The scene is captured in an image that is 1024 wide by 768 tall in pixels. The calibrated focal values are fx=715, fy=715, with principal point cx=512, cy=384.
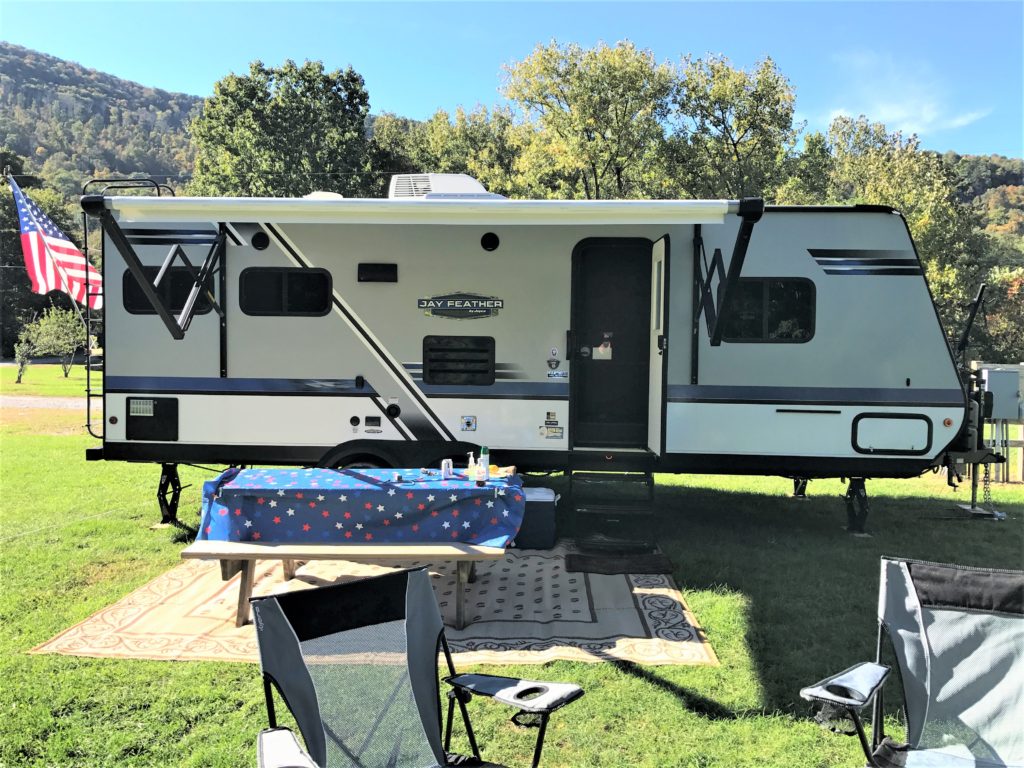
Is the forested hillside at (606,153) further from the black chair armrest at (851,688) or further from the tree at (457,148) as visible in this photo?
the black chair armrest at (851,688)

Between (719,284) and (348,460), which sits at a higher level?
(719,284)

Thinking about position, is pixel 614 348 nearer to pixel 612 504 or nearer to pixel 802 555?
pixel 612 504

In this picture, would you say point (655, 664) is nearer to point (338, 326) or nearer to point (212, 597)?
point (212, 597)

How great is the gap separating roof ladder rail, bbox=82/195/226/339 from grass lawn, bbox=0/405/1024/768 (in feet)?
6.36

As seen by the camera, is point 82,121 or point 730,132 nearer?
point 730,132

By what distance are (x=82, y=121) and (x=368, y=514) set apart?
164 metres

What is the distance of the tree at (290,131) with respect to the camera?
28.8 meters

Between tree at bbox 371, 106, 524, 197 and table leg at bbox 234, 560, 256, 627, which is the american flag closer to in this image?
table leg at bbox 234, 560, 256, 627

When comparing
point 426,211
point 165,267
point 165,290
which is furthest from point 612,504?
point 165,290

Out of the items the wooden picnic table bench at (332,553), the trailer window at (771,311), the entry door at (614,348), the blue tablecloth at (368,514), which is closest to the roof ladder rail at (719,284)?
the trailer window at (771,311)

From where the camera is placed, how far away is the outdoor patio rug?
4.09 meters

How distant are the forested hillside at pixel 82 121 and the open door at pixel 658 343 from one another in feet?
285

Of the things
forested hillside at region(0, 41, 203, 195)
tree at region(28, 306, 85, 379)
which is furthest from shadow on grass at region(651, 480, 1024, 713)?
forested hillside at region(0, 41, 203, 195)

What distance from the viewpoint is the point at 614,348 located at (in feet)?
22.4
